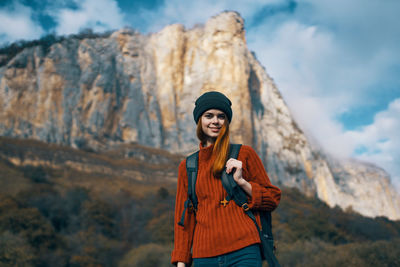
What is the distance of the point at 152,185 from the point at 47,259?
22.4 meters

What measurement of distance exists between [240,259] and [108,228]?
2549 centimetres

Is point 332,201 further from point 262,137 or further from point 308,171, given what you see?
point 262,137

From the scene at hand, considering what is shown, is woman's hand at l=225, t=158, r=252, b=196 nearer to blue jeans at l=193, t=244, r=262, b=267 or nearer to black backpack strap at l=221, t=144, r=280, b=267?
black backpack strap at l=221, t=144, r=280, b=267

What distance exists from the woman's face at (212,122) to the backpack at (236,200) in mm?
149

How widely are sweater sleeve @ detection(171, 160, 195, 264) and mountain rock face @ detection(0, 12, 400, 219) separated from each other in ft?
154

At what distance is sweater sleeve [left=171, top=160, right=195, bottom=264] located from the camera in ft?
7.22

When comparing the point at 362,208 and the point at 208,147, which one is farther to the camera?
the point at 362,208

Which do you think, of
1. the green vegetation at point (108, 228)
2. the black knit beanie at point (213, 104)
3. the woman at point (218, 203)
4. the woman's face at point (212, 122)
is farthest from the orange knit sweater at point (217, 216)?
the green vegetation at point (108, 228)

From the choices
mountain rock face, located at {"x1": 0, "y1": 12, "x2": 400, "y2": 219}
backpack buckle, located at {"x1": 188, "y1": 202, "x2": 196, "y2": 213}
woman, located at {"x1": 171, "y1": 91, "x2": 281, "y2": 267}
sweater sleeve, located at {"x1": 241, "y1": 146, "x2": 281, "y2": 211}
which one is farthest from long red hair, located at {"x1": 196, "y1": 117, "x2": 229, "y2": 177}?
mountain rock face, located at {"x1": 0, "y1": 12, "x2": 400, "y2": 219}

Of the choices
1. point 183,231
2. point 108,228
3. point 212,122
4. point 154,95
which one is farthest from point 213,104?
point 154,95

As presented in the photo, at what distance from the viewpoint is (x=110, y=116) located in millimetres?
51812

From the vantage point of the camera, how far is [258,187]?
2.09 metres

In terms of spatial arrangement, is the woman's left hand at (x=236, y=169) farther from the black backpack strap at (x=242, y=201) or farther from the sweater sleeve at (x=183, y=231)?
the sweater sleeve at (x=183, y=231)

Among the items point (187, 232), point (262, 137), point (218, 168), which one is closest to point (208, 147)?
point (218, 168)
